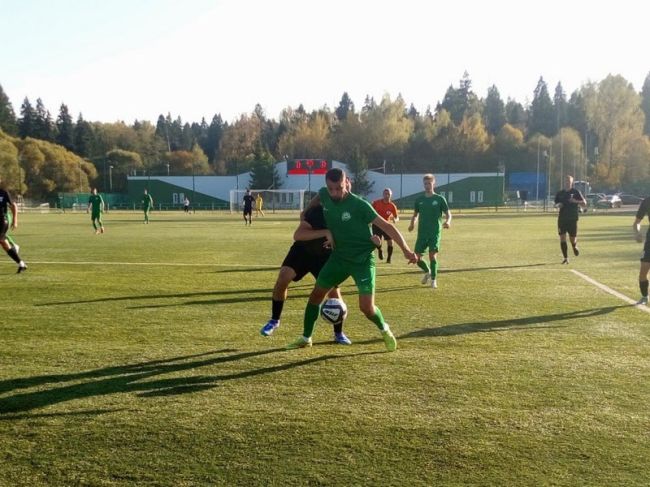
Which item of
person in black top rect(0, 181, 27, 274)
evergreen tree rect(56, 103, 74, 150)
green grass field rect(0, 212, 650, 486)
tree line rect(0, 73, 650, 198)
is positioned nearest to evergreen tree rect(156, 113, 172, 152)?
tree line rect(0, 73, 650, 198)

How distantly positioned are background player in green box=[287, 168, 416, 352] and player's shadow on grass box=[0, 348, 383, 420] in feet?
2.41

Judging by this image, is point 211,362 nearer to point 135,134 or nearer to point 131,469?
point 131,469

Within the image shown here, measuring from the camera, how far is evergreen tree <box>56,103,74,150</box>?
11200 centimetres

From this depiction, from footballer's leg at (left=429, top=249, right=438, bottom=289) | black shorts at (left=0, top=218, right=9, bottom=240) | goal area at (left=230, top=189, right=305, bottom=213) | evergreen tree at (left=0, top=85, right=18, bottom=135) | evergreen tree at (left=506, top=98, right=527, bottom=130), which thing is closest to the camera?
footballer's leg at (left=429, top=249, right=438, bottom=289)

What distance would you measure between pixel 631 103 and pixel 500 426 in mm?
91676

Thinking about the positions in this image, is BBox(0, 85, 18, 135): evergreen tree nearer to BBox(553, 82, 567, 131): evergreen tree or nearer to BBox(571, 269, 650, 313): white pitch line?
BBox(553, 82, 567, 131): evergreen tree

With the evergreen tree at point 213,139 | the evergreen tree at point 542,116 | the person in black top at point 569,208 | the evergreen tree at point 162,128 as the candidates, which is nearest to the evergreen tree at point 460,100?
the evergreen tree at point 542,116

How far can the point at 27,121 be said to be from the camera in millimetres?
114750

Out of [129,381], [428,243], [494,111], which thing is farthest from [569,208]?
[494,111]

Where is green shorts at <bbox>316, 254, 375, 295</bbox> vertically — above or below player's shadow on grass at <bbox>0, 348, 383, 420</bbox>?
above

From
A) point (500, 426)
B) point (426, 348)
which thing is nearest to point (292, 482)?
point (500, 426)

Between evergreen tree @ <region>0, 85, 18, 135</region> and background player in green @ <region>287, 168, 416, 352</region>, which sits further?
evergreen tree @ <region>0, 85, 18, 135</region>

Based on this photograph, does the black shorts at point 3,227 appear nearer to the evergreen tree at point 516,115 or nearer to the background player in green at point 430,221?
the background player in green at point 430,221

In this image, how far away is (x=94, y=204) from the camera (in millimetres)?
27000
